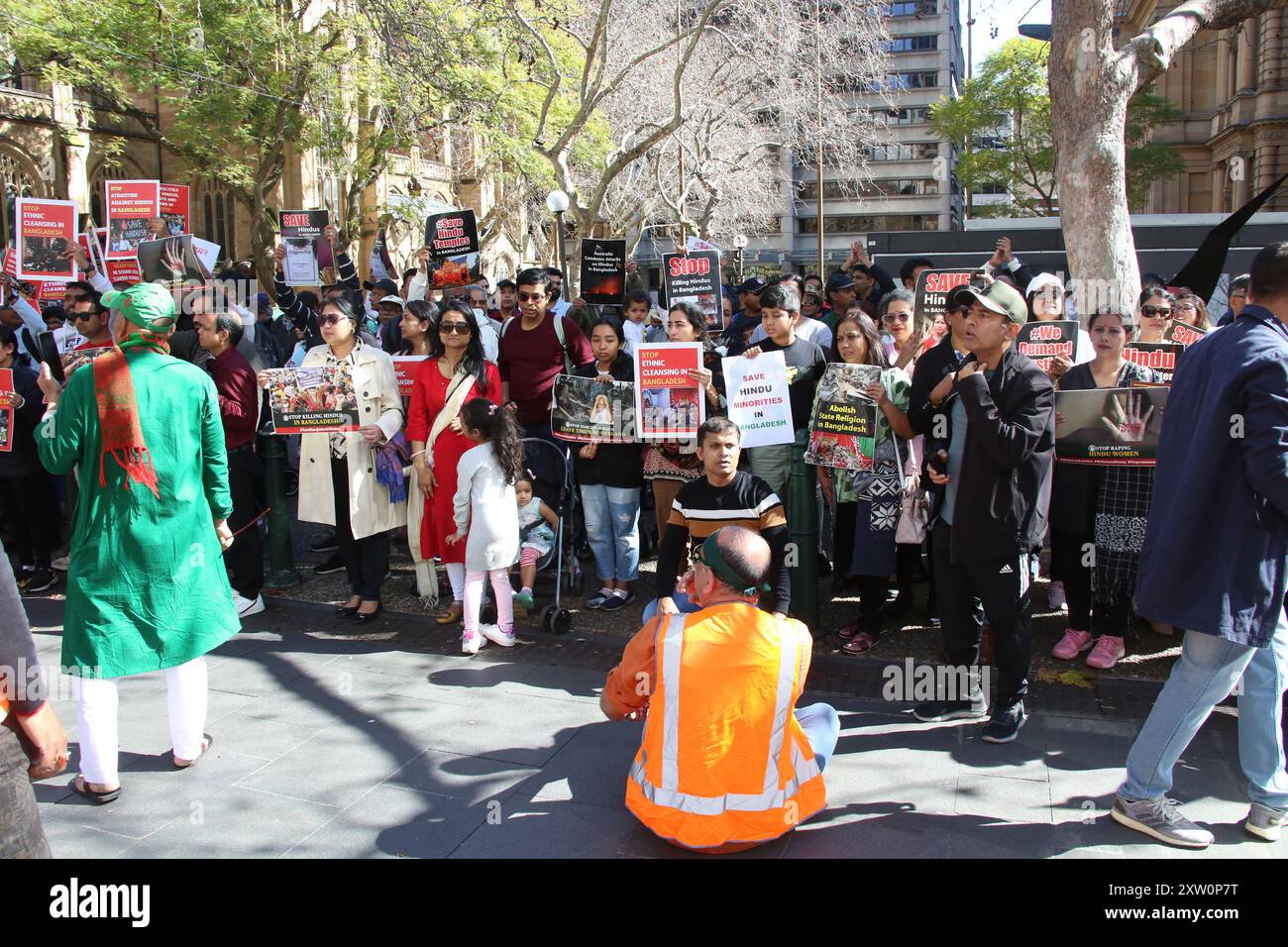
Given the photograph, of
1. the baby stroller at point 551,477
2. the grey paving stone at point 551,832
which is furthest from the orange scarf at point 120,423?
the baby stroller at point 551,477

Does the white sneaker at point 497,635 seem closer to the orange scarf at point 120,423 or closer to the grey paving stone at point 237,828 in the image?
the grey paving stone at point 237,828

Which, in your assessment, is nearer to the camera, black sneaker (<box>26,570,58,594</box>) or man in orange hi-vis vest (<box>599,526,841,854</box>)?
man in orange hi-vis vest (<box>599,526,841,854</box>)

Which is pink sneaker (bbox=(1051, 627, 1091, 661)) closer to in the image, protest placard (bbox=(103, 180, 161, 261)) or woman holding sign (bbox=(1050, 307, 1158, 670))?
woman holding sign (bbox=(1050, 307, 1158, 670))

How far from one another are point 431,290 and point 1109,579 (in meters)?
7.65

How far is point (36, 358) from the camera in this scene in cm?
889

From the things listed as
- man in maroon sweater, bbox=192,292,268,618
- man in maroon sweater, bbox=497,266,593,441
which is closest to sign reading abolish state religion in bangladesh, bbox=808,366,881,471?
man in maroon sweater, bbox=497,266,593,441

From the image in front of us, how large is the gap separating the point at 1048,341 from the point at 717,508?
2.35 metres

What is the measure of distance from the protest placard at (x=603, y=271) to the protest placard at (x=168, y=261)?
348cm

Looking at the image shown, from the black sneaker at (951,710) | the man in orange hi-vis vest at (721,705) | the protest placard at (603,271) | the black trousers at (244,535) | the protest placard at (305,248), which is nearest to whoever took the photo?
the man in orange hi-vis vest at (721,705)

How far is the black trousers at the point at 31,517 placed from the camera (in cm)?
750

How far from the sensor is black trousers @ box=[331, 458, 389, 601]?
6.52 meters

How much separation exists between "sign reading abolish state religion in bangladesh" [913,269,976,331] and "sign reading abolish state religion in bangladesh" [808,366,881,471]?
0.74 m

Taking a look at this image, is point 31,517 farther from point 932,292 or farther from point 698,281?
point 932,292

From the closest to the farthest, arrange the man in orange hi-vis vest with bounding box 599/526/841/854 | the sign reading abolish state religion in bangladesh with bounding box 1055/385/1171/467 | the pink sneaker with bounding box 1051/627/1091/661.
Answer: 1. the man in orange hi-vis vest with bounding box 599/526/841/854
2. the sign reading abolish state religion in bangladesh with bounding box 1055/385/1171/467
3. the pink sneaker with bounding box 1051/627/1091/661
